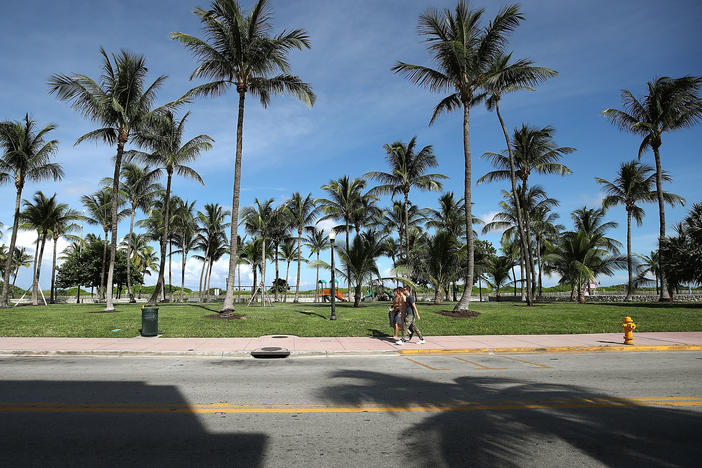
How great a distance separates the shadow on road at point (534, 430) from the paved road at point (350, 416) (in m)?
0.02

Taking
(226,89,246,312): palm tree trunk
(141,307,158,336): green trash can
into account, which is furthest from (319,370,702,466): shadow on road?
(226,89,246,312): palm tree trunk

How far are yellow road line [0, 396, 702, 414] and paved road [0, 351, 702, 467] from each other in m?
0.03

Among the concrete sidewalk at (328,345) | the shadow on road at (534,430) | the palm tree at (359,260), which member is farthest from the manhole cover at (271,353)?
the palm tree at (359,260)

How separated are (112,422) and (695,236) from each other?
32.0 m

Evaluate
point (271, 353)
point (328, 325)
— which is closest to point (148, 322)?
point (271, 353)

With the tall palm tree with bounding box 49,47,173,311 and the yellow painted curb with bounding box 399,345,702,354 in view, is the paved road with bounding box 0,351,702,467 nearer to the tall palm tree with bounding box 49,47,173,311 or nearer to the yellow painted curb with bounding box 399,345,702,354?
the yellow painted curb with bounding box 399,345,702,354

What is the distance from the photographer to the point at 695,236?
25.3 m

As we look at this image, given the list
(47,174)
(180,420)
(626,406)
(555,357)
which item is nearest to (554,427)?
(626,406)

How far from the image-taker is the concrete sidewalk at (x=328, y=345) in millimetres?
11477

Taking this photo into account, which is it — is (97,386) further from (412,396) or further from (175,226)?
(175,226)

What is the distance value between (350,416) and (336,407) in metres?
0.51

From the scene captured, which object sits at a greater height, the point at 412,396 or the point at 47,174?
the point at 47,174

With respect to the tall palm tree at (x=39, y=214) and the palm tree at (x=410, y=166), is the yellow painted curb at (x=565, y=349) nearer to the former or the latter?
the palm tree at (x=410, y=166)

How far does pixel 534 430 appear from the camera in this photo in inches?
191
